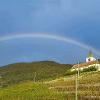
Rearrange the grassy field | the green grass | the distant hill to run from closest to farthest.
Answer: the grassy field, the green grass, the distant hill

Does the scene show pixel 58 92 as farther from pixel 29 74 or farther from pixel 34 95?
pixel 29 74

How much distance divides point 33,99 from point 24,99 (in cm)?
102

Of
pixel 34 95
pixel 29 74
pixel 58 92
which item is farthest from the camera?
pixel 29 74

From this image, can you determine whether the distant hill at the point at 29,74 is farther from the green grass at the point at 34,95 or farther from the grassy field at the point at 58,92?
the green grass at the point at 34,95

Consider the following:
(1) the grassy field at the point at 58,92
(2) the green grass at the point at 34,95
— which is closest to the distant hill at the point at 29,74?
(1) the grassy field at the point at 58,92

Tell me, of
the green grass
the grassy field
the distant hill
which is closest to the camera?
the grassy field

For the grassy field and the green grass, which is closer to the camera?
the grassy field

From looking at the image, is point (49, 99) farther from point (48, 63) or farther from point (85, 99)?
point (48, 63)

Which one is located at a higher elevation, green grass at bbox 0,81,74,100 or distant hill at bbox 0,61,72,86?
distant hill at bbox 0,61,72,86

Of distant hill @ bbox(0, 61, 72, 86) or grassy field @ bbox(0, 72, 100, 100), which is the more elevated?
distant hill @ bbox(0, 61, 72, 86)

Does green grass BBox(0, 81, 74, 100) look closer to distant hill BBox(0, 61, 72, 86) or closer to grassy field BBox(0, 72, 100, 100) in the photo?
grassy field BBox(0, 72, 100, 100)

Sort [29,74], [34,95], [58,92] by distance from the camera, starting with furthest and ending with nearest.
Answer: [29,74] → [58,92] → [34,95]

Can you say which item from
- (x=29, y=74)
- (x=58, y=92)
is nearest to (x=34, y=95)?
(x=58, y=92)

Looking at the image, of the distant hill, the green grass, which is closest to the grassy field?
the green grass
